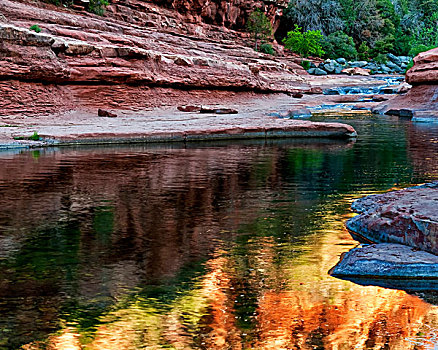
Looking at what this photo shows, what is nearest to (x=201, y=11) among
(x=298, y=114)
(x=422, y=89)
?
(x=422, y=89)

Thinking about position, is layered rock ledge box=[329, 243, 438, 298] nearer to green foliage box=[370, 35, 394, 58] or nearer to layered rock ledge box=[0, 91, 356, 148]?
layered rock ledge box=[0, 91, 356, 148]

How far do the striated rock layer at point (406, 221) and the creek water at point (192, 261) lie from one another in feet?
0.96

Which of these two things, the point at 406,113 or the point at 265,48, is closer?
the point at 406,113

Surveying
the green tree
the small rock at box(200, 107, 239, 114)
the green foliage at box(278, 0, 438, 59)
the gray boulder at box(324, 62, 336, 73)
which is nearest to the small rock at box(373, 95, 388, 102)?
the small rock at box(200, 107, 239, 114)

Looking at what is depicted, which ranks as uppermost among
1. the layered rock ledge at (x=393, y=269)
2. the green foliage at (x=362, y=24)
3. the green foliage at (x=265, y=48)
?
the green foliage at (x=362, y=24)

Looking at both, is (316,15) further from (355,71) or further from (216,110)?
(216,110)

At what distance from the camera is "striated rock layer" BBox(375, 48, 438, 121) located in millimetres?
27281

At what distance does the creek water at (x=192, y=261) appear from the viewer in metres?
3.94

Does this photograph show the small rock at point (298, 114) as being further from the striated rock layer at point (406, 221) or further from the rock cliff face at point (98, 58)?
the striated rock layer at point (406, 221)

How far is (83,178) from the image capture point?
10.4 m

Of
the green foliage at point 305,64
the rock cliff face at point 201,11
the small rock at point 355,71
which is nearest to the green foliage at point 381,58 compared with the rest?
the small rock at point 355,71

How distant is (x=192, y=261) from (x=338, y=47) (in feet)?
205

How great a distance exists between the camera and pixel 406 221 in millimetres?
5574

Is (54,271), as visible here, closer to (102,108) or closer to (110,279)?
(110,279)
